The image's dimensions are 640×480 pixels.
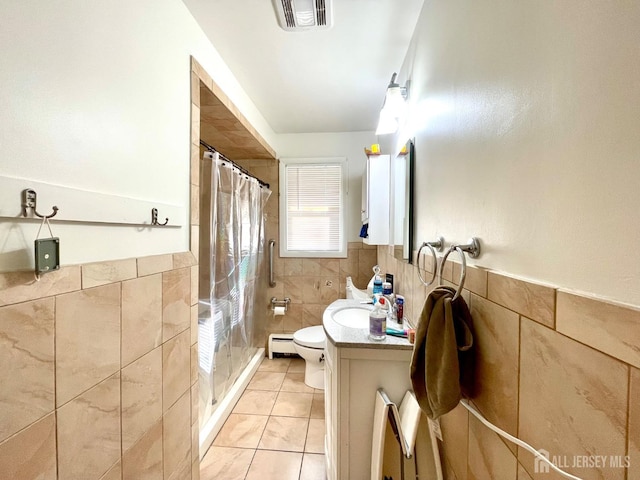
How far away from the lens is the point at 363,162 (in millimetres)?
2873

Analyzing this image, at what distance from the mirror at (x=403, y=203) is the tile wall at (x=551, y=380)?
734 millimetres

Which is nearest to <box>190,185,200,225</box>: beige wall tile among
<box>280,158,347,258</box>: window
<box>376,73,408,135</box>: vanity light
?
<box>376,73,408,135</box>: vanity light

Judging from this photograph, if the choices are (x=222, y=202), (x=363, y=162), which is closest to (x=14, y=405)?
(x=222, y=202)

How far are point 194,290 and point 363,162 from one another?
2154 millimetres

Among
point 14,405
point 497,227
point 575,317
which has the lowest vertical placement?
point 14,405

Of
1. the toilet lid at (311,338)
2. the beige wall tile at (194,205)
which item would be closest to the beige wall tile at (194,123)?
the beige wall tile at (194,205)

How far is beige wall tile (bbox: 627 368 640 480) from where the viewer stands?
14.1 inches

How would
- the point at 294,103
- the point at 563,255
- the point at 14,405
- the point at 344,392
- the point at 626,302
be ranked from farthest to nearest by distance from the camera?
the point at 294,103
the point at 344,392
the point at 14,405
the point at 563,255
the point at 626,302

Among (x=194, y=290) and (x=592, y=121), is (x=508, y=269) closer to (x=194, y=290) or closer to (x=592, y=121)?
(x=592, y=121)

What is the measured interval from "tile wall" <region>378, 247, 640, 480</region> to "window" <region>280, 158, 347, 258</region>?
2119 mm

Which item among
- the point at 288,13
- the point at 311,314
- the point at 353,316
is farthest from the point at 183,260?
the point at 311,314

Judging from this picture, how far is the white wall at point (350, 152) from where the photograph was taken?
2875mm

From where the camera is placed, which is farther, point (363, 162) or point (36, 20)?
point (363, 162)

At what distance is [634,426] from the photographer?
0.36 m
